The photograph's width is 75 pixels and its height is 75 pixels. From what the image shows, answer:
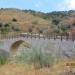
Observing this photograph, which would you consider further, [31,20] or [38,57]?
[31,20]

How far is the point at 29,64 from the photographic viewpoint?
1661cm

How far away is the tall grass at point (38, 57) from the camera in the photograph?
16500mm

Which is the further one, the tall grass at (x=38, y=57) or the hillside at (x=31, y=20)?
the hillside at (x=31, y=20)

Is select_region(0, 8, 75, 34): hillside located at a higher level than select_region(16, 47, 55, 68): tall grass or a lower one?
lower

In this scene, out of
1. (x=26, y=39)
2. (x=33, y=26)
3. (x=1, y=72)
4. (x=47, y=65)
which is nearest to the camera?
(x=1, y=72)

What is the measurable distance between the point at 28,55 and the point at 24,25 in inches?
3075

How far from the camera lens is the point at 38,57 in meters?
16.9

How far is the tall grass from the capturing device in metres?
16.5

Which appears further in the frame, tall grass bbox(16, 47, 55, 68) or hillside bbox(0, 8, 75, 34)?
hillside bbox(0, 8, 75, 34)

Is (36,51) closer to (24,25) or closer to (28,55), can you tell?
(28,55)

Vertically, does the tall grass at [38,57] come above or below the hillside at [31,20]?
above

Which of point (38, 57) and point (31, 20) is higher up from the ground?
point (38, 57)

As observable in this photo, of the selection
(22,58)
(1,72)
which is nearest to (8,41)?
(22,58)

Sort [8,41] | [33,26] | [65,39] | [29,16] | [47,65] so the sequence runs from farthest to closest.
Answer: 1. [29,16]
2. [33,26]
3. [8,41]
4. [65,39]
5. [47,65]
